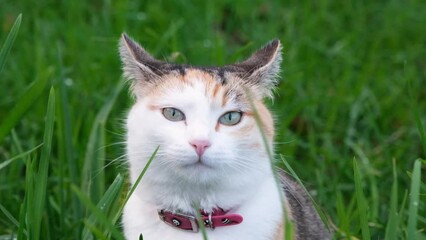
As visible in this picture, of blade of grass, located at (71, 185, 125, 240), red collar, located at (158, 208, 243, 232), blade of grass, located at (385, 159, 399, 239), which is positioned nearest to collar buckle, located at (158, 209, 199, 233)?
red collar, located at (158, 208, 243, 232)

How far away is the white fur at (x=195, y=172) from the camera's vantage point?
2.36 m

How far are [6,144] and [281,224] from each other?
1622 mm

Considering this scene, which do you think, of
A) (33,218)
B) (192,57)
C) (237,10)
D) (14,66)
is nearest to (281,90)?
(192,57)

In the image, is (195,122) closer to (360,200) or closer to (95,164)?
(360,200)

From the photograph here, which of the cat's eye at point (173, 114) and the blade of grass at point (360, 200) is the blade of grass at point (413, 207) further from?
the cat's eye at point (173, 114)

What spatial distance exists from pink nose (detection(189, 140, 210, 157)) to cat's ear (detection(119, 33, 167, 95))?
361 millimetres

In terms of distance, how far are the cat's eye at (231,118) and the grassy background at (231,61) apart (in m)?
0.38

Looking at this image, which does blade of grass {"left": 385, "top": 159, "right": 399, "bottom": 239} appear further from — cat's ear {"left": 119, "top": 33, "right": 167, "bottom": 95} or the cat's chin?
cat's ear {"left": 119, "top": 33, "right": 167, "bottom": 95}

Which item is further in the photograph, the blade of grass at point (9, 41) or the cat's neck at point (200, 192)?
the blade of grass at point (9, 41)

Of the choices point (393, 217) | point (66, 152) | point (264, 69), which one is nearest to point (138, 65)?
point (264, 69)

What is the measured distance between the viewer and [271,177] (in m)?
2.62

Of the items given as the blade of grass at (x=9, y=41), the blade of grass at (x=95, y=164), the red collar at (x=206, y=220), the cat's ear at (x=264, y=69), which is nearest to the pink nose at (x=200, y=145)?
the red collar at (x=206, y=220)

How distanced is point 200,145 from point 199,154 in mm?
30

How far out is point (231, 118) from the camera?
2475 mm
